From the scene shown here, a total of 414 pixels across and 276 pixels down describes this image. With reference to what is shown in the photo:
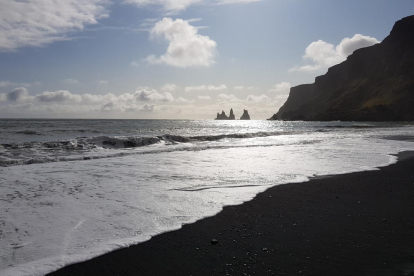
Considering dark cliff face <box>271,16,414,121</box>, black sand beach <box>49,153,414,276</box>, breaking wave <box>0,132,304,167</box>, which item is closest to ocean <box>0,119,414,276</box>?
black sand beach <box>49,153,414,276</box>

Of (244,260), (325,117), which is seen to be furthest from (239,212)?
(325,117)

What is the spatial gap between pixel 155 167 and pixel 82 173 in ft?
8.15

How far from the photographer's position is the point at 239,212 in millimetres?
4887

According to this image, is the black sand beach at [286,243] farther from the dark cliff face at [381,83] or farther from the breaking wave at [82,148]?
the dark cliff face at [381,83]

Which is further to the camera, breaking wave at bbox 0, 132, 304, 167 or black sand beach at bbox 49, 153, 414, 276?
breaking wave at bbox 0, 132, 304, 167

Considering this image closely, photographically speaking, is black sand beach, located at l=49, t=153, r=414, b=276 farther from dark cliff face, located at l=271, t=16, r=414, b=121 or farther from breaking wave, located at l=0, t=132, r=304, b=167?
dark cliff face, located at l=271, t=16, r=414, b=121

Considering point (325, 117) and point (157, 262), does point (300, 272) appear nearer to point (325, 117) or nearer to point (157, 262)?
point (157, 262)

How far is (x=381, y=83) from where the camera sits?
143m

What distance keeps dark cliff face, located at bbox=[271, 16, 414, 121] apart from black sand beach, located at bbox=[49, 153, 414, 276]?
13342 centimetres

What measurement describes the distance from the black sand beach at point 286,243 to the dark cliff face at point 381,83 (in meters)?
133

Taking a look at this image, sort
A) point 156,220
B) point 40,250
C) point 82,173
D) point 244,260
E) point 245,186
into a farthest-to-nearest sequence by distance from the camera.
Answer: point 82,173 → point 245,186 → point 156,220 → point 40,250 → point 244,260

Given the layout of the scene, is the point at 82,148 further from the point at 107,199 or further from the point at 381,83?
the point at 381,83

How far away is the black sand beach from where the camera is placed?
2951 millimetres

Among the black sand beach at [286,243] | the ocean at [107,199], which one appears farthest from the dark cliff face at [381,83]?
the black sand beach at [286,243]
